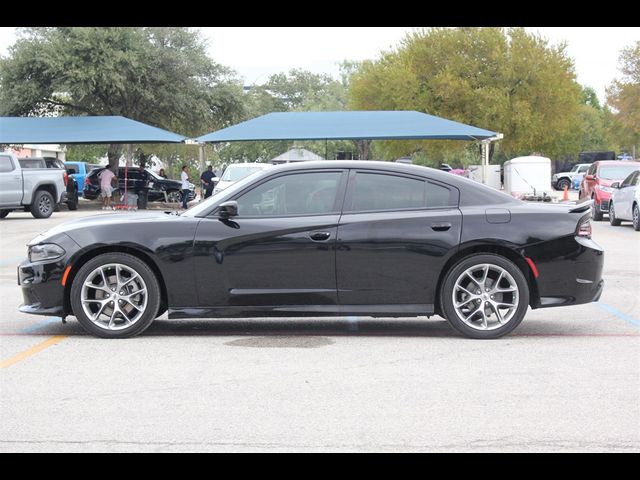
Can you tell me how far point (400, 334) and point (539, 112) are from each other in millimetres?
52177

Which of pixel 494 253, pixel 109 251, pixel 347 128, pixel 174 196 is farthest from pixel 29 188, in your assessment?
pixel 494 253

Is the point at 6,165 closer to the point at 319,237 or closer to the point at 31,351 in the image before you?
the point at 31,351

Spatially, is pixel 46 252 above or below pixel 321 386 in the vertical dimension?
above

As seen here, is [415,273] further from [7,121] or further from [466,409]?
[7,121]

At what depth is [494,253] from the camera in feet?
27.9

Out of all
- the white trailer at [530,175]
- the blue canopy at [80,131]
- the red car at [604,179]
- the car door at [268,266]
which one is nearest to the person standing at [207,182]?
the blue canopy at [80,131]

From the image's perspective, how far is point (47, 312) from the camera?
850 centimetres

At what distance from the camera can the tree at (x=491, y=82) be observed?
190 feet

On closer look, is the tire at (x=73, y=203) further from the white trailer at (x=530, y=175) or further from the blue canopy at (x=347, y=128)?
the white trailer at (x=530, y=175)

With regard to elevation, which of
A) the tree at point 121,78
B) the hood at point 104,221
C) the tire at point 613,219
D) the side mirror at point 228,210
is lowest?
the tire at point 613,219

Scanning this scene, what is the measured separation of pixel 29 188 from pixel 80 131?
7.46 m

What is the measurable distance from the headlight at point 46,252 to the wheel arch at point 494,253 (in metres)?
3.17

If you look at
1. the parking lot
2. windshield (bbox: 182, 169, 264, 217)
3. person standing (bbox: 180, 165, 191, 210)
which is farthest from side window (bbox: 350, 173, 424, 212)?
person standing (bbox: 180, 165, 191, 210)

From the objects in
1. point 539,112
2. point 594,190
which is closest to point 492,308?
point 594,190
